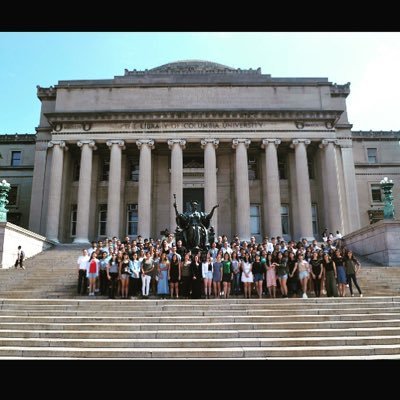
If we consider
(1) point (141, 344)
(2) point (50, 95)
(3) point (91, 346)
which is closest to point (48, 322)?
(3) point (91, 346)

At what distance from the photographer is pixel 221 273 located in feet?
46.1

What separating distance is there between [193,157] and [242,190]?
6.92 m

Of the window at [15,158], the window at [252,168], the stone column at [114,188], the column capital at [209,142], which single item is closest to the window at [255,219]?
the window at [252,168]

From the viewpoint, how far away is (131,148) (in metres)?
35.0

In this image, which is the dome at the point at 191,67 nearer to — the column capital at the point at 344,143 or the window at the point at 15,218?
the column capital at the point at 344,143

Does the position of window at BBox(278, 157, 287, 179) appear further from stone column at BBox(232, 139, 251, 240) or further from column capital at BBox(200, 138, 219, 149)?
column capital at BBox(200, 138, 219, 149)

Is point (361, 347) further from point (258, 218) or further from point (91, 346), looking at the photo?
point (258, 218)

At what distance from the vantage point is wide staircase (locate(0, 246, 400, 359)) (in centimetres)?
815

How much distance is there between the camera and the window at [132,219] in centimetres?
3494

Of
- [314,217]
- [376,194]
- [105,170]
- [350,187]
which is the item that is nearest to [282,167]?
[314,217]

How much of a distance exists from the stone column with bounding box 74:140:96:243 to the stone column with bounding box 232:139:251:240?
12534 mm

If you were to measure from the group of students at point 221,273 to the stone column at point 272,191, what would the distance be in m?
16.8

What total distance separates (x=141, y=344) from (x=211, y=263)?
5.82m

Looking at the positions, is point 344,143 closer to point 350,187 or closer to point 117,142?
point 350,187
